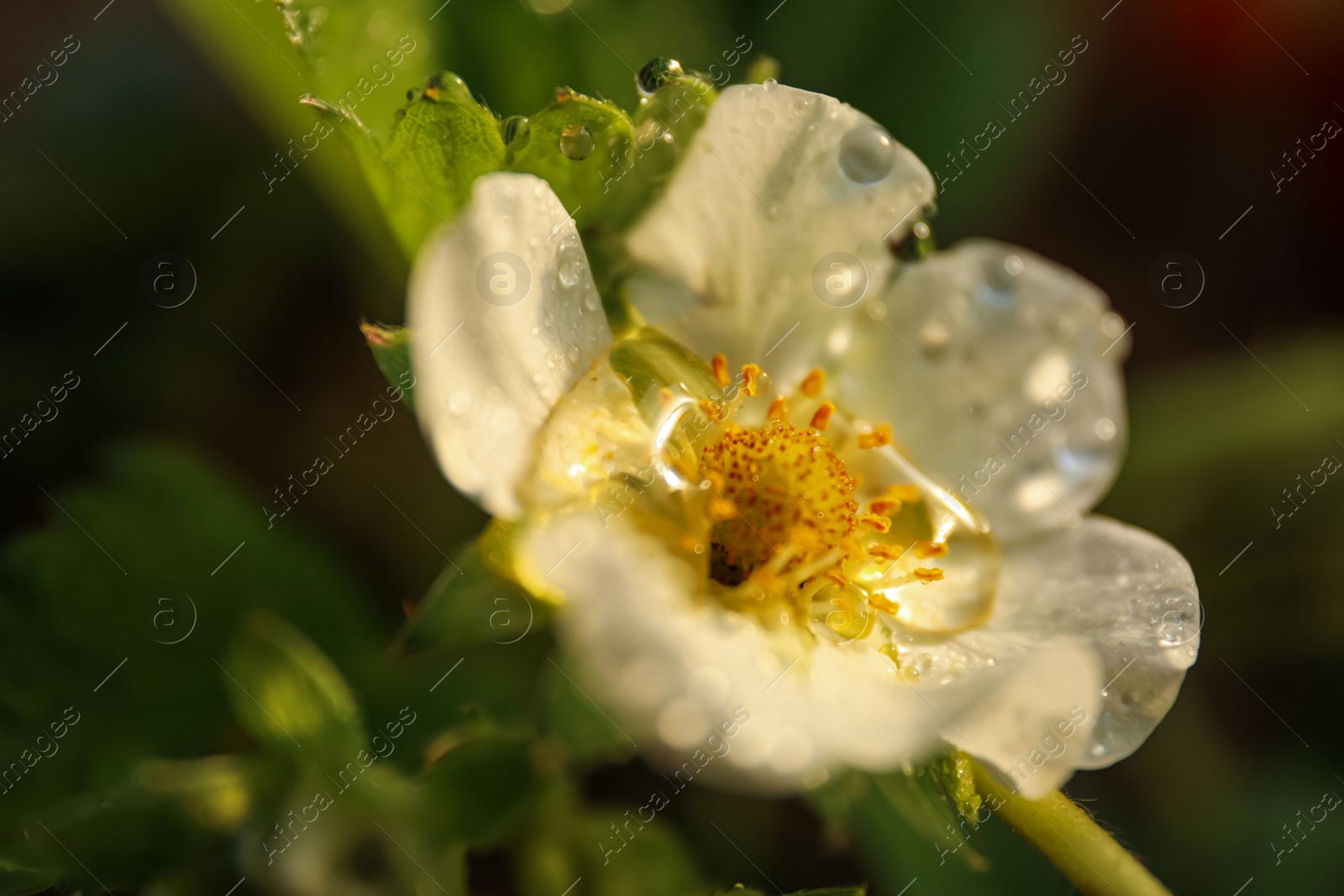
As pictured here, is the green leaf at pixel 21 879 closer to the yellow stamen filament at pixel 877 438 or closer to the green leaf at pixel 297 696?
the green leaf at pixel 297 696

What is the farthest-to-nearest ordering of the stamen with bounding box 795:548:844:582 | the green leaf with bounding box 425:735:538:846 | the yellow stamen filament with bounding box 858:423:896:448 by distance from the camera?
the yellow stamen filament with bounding box 858:423:896:448
the stamen with bounding box 795:548:844:582
the green leaf with bounding box 425:735:538:846

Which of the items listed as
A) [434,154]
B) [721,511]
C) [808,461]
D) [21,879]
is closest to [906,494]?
[808,461]

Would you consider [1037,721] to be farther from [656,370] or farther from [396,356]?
[396,356]

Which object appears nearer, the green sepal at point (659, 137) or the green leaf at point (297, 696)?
the green leaf at point (297, 696)

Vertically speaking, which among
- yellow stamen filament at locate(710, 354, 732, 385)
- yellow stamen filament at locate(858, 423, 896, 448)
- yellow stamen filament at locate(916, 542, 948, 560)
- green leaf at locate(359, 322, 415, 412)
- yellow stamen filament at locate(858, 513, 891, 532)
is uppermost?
green leaf at locate(359, 322, 415, 412)

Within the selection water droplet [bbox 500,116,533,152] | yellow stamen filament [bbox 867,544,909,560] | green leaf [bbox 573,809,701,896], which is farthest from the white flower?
green leaf [bbox 573,809,701,896]

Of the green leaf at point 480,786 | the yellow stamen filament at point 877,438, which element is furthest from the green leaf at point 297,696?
the yellow stamen filament at point 877,438

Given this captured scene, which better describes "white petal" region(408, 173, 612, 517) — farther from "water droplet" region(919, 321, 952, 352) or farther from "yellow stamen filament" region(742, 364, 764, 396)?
"water droplet" region(919, 321, 952, 352)

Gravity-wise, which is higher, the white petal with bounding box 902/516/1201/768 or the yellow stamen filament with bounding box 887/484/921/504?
the yellow stamen filament with bounding box 887/484/921/504
